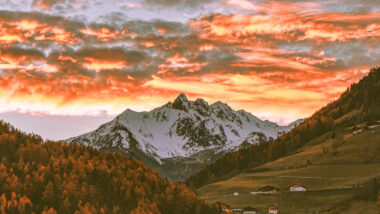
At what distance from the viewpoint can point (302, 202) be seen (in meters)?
195

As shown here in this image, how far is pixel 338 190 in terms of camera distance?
652 ft

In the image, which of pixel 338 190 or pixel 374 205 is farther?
pixel 338 190

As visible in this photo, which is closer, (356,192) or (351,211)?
(351,211)

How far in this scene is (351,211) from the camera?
171m

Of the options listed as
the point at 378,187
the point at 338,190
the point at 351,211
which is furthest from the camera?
the point at 338,190

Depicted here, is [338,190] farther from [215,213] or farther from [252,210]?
[215,213]

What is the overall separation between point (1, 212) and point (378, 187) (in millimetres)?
158747

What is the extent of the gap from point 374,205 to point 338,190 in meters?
26.1

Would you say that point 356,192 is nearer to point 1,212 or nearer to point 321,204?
point 321,204

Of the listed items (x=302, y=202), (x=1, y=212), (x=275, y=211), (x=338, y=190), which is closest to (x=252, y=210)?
(x=275, y=211)

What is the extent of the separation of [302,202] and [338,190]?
1735 centimetres

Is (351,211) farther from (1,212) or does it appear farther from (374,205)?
(1,212)

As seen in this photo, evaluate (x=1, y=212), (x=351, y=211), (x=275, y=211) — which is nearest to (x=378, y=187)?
(x=351, y=211)

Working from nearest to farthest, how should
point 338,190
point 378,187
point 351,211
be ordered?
point 351,211 → point 378,187 → point 338,190
